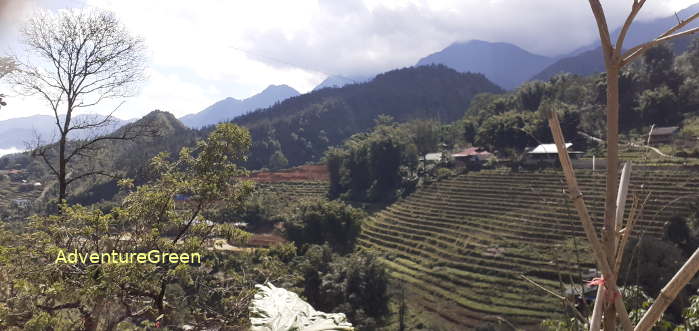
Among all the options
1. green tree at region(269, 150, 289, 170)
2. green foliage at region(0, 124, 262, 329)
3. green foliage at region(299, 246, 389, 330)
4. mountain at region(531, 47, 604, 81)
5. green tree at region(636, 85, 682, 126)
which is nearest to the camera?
green foliage at region(0, 124, 262, 329)

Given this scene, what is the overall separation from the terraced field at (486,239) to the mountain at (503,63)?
6002 inches

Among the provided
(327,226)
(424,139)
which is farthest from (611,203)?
(424,139)

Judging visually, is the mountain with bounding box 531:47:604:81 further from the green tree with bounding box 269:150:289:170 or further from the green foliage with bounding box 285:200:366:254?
the green foliage with bounding box 285:200:366:254

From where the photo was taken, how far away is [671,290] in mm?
739

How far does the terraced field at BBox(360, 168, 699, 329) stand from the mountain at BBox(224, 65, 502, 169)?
3737 centimetres

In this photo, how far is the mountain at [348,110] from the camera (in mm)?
70625

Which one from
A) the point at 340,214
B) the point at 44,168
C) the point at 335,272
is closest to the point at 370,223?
the point at 340,214

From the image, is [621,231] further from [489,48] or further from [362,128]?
[489,48]

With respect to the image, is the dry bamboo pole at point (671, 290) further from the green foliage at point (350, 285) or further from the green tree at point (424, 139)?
the green tree at point (424, 139)

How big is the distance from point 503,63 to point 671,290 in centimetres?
20153

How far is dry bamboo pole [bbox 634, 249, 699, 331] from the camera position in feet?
2.29

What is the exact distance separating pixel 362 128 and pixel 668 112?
60309 mm

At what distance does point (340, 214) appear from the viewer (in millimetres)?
22641

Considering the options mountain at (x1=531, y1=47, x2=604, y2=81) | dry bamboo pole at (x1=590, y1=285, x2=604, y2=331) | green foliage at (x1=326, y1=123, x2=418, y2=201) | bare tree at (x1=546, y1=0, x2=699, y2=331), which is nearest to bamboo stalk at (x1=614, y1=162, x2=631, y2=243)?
bare tree at (x1=546, y1=0, x2=699, y2=331)
